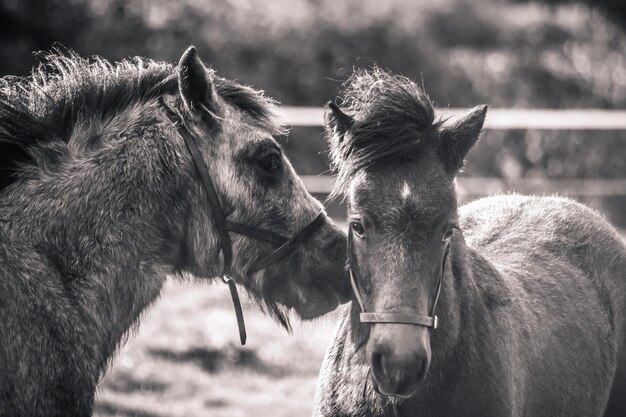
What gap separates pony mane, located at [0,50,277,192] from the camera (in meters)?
3.98

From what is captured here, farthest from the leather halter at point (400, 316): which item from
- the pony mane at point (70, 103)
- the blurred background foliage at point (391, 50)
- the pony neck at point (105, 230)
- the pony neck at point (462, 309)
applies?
the blurred background foliage at point (391, 50)

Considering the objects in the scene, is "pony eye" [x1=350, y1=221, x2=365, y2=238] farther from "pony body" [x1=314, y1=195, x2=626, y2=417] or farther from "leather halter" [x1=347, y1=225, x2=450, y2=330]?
"pony body" [x1=314, y1=195, x2=626, y2=417]

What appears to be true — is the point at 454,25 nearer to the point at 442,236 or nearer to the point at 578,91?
the point at 578,91

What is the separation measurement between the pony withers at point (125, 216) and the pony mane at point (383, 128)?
1.02 feet

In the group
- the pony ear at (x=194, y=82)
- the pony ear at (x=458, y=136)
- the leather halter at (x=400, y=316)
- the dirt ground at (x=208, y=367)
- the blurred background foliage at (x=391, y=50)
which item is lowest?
the dirt ground at (x=208, y=367)

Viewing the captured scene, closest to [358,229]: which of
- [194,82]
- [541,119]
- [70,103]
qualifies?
[194,82]

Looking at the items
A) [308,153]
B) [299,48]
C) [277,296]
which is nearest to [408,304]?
[277,296]

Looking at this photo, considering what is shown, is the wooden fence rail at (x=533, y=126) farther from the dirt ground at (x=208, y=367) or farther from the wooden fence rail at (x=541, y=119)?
the dirt ground at (x=208, y=367)

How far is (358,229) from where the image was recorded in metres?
3.93

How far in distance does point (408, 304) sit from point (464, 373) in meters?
0.55

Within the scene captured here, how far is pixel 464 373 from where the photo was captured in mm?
4027

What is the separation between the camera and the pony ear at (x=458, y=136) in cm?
413

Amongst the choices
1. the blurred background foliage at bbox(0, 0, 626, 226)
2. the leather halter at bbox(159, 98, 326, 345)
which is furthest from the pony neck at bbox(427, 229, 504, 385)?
the blurred background foliage at bbox(0, 0, 626, 226)

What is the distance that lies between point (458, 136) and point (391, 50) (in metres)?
10.7
